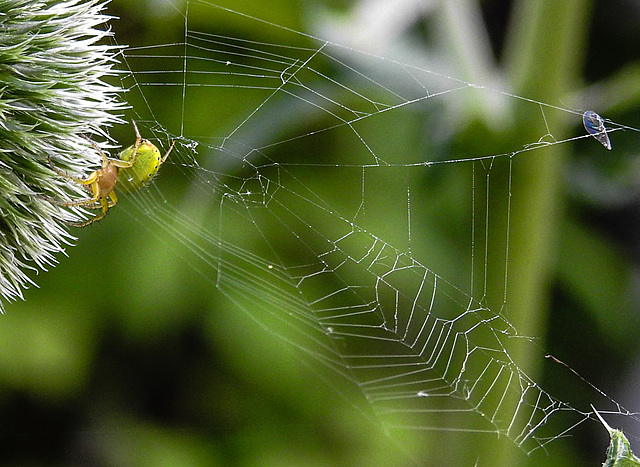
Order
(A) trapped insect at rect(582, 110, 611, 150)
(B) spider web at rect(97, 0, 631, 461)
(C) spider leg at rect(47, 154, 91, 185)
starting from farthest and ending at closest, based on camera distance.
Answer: (B) spider web at rect(97, 0, 631, 461) < (A) trapped insect at rect(582, 110, 611, 150) < (C) spider leg at rect(47, 154, 91, 185)

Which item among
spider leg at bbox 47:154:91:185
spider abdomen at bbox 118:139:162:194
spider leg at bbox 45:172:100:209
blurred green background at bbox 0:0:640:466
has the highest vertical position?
spider abdomen at bbox 118:139:162:194

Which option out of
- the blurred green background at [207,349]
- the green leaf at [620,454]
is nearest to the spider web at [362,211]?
the blurred green background at [207,349]

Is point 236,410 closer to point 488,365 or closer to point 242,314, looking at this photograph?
point 242,314

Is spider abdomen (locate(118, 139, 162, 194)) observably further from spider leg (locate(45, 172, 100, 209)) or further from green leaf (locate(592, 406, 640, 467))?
green leaf (locate(592, 406, 640, 467))

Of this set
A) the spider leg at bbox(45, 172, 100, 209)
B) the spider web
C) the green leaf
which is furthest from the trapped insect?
the spider leg at bbox(45, 172, 100, 209)

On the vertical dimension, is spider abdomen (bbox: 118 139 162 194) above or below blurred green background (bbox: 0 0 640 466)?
above

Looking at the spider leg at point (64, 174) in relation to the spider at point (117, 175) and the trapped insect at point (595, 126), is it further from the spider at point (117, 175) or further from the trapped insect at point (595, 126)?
the trapped insect at point (595, 126)
